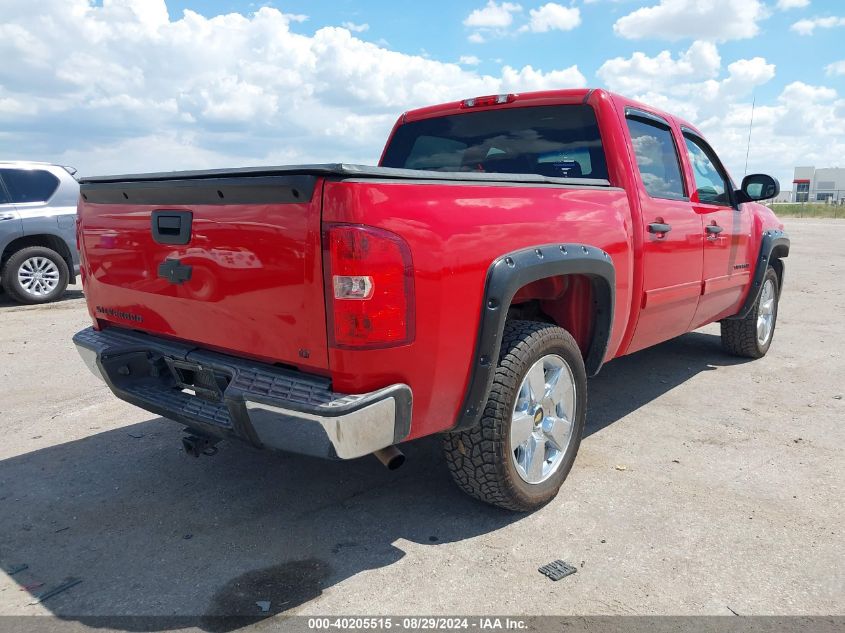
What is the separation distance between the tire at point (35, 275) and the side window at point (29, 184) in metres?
0.67

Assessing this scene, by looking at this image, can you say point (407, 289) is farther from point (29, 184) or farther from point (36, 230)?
point (29, 184)

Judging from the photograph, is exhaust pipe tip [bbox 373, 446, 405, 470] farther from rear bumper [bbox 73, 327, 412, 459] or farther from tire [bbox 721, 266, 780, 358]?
tire [bbox 721, 266, 780, 358]

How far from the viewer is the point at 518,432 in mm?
2980

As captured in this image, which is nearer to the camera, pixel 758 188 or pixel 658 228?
pixel 658 228

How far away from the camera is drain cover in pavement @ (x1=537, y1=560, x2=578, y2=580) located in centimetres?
263

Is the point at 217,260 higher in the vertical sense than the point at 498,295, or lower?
higher

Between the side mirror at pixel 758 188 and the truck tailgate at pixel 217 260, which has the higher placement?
the side mirror at pixel 758 188

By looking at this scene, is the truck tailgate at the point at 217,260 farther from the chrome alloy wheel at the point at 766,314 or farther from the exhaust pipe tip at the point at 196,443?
the chrome alloy wheel at the point at 766,314

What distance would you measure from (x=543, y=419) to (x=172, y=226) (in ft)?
6.02

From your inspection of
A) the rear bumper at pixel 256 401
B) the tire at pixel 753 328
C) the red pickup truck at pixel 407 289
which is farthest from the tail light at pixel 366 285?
the tire at pixel 753 328

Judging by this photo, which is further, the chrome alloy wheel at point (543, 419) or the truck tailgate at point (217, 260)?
the chrome alloy wheel at point (543, 419)

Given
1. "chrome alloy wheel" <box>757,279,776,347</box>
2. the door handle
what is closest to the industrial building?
"chrome alloy wheel" <box>757,279,776,347</box>

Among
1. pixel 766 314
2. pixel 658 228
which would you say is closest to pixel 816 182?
pixel 766 314

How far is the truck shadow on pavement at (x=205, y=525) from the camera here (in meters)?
2.52
